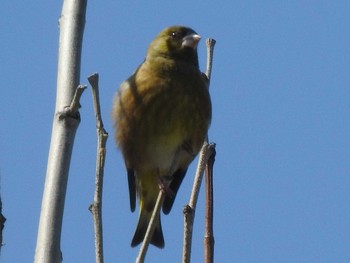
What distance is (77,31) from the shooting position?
8.13 feet

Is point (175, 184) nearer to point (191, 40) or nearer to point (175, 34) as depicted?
Result: point (191, 40)

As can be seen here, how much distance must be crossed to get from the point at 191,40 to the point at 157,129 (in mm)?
776

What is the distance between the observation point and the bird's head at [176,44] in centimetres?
484

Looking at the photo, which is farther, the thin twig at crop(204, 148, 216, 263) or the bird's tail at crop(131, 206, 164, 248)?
the bird's tail at crop(131, 206, 164, 248)

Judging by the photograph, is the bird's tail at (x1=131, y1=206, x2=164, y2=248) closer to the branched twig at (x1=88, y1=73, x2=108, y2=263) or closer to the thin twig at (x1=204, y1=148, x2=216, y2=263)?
the thin twig at (x1=204, y1=148, x2=216, y2=263)

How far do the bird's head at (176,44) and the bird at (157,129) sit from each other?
260 millimetres

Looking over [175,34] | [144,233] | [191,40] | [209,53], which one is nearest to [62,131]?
[209,53]

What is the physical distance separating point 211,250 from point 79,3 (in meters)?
0.91

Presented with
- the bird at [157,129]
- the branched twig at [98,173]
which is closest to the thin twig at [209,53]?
the branched twig at [98,173]

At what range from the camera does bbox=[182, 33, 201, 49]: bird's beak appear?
4824 mm

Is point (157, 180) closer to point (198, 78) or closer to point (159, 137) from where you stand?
point (159, 137)

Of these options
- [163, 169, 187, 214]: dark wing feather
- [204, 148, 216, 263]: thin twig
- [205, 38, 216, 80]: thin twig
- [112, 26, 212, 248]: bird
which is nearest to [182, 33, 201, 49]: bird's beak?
[112, 26, 212, 248]: bird

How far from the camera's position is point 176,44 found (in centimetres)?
494

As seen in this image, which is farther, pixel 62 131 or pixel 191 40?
pixel 191 40
